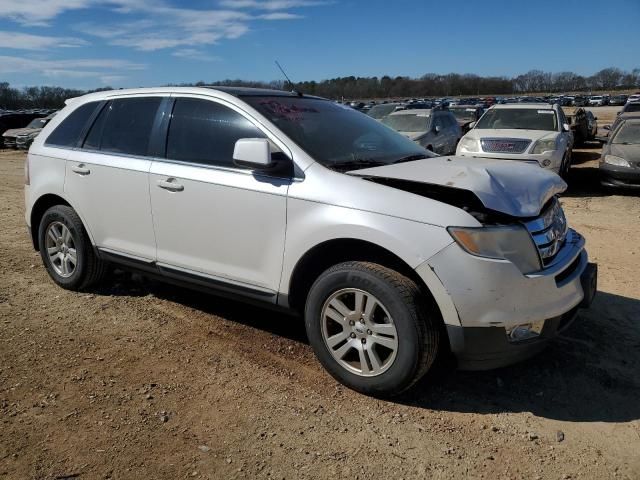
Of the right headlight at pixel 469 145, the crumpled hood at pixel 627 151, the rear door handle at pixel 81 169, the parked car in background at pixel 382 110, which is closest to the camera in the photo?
the rear door handle at pixel 81 169

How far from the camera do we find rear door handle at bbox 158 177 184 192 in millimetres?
3880

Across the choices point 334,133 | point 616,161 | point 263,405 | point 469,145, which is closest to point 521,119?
point 469,145

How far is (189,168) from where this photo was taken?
3.88 metres

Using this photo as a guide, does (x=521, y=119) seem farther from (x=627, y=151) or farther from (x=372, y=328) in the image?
(x=372, y=328)

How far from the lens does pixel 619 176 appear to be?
1028cm

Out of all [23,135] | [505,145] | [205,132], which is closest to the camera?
[205,132]

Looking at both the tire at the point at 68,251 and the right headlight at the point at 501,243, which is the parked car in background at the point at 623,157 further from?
the tire at the point at 68,251

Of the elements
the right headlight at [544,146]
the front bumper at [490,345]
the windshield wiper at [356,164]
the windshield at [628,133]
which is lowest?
the front bumper at [490,345]

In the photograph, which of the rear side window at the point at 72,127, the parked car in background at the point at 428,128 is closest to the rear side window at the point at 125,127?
the rear side window at the point at 72,127

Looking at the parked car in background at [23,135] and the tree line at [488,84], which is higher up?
the tree line at [488,84]

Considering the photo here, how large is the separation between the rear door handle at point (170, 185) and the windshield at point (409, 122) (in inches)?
388

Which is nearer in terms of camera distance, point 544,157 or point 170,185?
point 170,185

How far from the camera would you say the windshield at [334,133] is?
363 centimetres

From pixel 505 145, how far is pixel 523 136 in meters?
0.44
